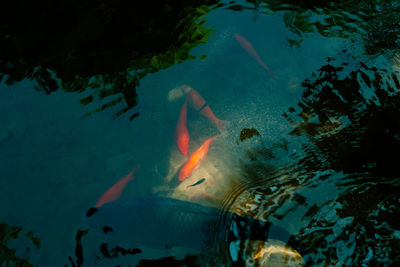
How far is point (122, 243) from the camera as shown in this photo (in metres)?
1.96

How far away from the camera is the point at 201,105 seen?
8.38 feet

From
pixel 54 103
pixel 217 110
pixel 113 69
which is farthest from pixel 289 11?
pixel 54 103

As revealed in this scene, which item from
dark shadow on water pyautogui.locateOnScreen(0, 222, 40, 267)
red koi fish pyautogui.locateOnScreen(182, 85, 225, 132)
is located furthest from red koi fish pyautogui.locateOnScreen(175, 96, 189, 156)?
dark shadow on water pyautogui.locateOnScreen(0, 222, 40, 267)

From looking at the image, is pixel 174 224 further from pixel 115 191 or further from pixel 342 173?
pixel 342 173

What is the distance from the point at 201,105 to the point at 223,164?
617 millimetres

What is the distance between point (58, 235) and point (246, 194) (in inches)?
56.3

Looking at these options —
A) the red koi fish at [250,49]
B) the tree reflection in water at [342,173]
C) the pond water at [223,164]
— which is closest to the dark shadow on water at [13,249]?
the pond water at [223,164]

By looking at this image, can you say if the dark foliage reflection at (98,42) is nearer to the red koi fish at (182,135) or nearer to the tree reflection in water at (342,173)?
the red koi fish at (182,135)

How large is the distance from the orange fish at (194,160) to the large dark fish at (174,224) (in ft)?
0.80

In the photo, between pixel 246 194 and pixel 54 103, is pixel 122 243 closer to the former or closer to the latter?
pixel 246 194

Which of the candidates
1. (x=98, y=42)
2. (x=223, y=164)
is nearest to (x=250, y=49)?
(x=223, y=164)

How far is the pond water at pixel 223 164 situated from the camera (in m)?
1.92

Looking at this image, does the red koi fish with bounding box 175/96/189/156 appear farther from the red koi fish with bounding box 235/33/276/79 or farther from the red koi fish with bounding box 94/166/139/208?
the red koi fish with bounding box 235/33/276/79

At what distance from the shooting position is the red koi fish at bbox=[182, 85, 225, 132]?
8.11ft
